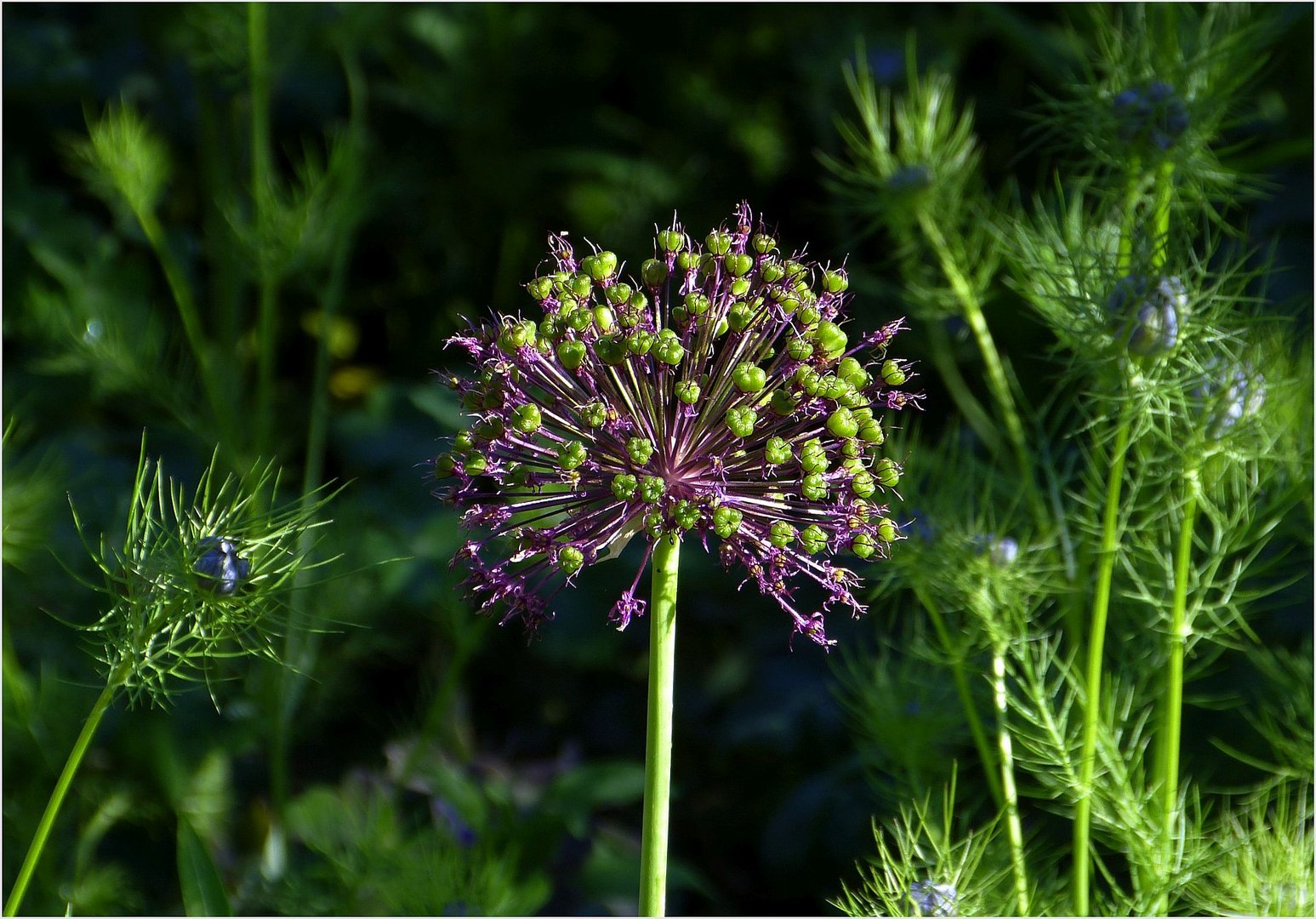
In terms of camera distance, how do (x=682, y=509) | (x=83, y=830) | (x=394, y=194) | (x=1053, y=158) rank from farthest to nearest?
1. (x=394, y=194)
2. (x=1053, y=158)
3. (x=83, y=830)
4. (x=682, y=509)

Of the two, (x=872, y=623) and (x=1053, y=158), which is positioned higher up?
(x=1053, y=158)

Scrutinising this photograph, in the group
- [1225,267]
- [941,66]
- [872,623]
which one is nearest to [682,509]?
[1225,267]

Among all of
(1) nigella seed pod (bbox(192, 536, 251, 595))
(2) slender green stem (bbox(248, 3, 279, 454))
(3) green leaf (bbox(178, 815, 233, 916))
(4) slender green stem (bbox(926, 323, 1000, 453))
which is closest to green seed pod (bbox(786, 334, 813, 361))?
(1) nigella seed pod (bbox(192, 536, 251, 595))

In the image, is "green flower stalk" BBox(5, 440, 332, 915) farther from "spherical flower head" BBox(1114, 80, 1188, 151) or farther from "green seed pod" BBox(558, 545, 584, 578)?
"spherical flower head" BBox(1114, 80, 1188, 151)

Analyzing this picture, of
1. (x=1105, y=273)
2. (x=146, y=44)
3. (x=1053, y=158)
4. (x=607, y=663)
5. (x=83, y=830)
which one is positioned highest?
(x=146, y=44)

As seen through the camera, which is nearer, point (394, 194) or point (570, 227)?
point (394, 194)

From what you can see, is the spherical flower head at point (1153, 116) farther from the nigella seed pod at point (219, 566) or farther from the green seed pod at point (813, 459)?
the nigella seed pod at point (219, 566)

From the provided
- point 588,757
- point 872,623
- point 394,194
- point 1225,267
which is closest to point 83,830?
point 588,757

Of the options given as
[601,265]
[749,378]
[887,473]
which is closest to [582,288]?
[601,265]

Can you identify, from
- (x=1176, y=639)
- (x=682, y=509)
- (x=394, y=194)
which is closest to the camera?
(x=682, y=509)

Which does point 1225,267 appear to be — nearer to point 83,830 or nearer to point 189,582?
point 189,582
